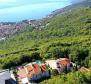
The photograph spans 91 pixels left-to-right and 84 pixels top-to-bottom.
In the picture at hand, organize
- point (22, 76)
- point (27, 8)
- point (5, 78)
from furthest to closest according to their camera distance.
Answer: point (27, 8) < point (22, 76) < point (5, 78)

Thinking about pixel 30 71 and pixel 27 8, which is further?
pixel 27 8

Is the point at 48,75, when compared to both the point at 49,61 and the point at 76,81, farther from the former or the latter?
the point at 76,81

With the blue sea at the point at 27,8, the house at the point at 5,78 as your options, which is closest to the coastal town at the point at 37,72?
the house at the point at 5,78

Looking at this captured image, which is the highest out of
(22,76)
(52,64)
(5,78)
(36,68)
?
(36,68)

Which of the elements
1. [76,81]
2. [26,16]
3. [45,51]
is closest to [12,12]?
[26,16]

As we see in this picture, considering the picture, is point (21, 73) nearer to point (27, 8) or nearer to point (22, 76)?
point (22, 76)

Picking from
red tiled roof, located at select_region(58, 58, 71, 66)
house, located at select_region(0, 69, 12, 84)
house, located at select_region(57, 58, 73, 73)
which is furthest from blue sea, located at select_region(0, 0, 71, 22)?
house, located at select_region(0, 69, 12, 84)

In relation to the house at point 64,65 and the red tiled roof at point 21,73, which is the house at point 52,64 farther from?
the red tiled roof at point 21,73

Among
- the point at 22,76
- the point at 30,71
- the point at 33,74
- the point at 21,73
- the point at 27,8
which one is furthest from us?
the point at 27,8

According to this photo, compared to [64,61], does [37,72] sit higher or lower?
lower

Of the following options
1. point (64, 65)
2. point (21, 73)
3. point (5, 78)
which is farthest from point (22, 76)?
point (64, 65)
